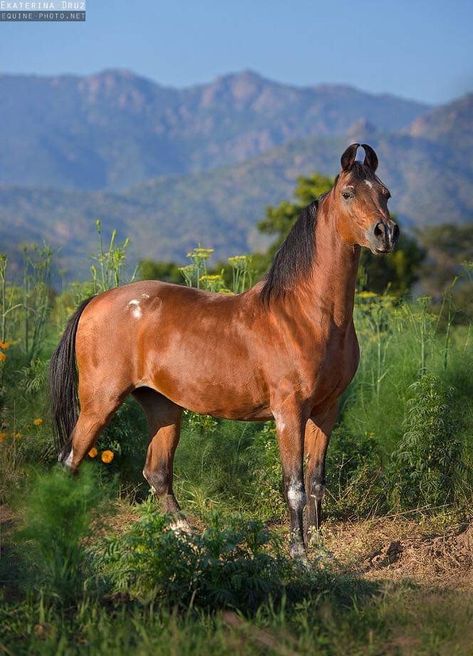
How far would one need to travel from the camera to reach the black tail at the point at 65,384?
22.3 ft

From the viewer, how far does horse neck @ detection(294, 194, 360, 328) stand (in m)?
6.13

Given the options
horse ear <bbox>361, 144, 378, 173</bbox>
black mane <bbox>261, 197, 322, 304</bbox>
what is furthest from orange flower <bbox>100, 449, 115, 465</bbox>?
horse ear <bbox>361, 144, 378, 173</bbox>

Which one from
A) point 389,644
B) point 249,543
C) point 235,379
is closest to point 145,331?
point 235,379

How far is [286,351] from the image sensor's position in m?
6.12

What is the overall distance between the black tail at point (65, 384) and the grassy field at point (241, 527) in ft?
Answer: 1.36

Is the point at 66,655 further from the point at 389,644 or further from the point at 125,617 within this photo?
the point at 389,644

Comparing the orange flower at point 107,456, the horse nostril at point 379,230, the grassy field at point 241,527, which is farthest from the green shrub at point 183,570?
the orange flower at point 107,456

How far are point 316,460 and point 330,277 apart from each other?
1168mm

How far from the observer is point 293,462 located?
603 cm

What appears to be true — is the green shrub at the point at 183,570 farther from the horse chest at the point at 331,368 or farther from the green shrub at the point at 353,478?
the green shrub at the point at 353,478

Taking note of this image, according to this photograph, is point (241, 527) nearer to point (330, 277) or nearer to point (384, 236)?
point (330, 277)

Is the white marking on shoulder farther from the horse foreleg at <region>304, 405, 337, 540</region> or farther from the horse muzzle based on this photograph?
the horse muzzle

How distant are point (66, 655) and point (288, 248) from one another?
3.17m

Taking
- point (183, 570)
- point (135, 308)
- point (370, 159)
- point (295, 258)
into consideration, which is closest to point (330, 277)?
point (295, 258)
